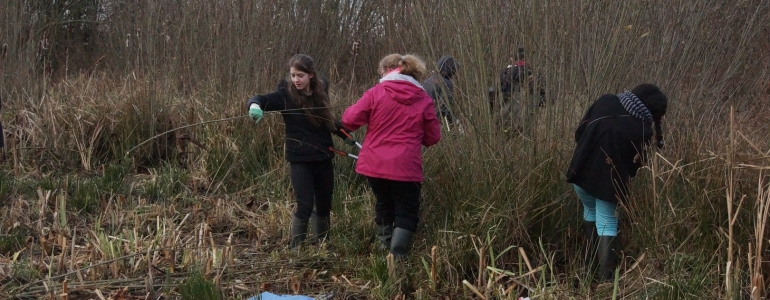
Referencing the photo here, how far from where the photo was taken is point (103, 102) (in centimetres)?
812

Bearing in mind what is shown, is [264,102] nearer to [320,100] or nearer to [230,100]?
[320,100]

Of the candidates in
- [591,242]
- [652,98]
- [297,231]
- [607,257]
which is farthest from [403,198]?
[652,98]

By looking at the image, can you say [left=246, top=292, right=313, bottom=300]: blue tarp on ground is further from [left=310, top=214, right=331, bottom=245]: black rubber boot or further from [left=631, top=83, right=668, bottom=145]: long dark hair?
[left=631, top=83, right=668, bottom=145]: long dark hair

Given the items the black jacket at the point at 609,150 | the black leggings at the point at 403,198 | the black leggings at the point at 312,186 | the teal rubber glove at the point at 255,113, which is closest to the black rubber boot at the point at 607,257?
the black jacket at the point at 609,150

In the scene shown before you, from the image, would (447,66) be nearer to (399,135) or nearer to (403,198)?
(399,135)

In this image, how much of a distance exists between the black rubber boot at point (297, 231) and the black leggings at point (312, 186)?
0.10 ft

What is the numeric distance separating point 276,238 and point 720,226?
9.13 feet

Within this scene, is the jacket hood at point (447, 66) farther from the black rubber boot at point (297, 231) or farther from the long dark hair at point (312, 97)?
the black rubber boot at point (297, 231)

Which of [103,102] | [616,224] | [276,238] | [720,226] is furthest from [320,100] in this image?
[103,102]

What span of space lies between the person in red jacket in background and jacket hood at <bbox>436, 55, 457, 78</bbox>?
0.27 meters

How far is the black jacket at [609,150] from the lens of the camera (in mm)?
4848

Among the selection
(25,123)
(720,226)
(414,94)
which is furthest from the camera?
(25,123)

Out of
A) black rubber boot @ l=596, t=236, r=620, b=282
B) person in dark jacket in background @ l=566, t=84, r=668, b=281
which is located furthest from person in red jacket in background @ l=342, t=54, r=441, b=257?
black rubber boot @ l=596, t=236, r=620, b=282

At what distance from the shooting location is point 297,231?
18.3 feet
